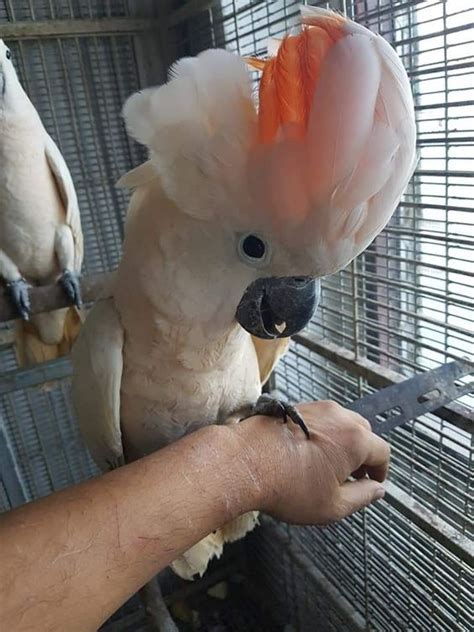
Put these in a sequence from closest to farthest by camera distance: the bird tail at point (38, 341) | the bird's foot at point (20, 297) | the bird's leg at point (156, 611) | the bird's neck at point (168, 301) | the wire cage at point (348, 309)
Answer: the bird's neck at point (168, 301), the wire cage at point (348, 309), the bird's leg at point (156, 611), the bird's foot at point (20, 297), the bird tail at point (38, 341)

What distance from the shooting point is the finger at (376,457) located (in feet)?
2.70

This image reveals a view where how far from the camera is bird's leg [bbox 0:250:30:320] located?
1438 mm

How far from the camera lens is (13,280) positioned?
1655mm

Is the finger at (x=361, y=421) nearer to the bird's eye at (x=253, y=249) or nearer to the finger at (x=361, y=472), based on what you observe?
the finger at (x=361, y=472)

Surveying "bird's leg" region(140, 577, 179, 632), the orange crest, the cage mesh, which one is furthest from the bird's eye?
"bird's leg" region(140, 577, 179, 632)

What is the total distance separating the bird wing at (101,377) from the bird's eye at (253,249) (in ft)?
1.06

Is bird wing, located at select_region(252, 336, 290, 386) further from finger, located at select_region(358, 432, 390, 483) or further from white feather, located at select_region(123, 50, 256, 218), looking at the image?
white feather, located at select_region(123, 50, 256, 218)

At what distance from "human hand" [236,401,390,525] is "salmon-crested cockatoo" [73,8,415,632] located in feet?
0.28

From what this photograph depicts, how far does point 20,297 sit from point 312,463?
100cm

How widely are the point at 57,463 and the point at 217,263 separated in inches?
60.5

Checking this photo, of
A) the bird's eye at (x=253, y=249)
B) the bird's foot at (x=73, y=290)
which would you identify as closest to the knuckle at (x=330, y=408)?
the bird's eye at (x=253, y=249)

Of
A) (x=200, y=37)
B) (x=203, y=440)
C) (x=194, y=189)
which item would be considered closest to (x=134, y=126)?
(x=194, y=189)

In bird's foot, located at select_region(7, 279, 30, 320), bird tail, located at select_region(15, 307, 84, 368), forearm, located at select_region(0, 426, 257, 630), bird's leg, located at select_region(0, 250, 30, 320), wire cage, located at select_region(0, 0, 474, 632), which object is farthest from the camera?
bird tail, located at select_region(15, 307, 84, 368)

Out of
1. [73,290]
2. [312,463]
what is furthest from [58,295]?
[312,463]
